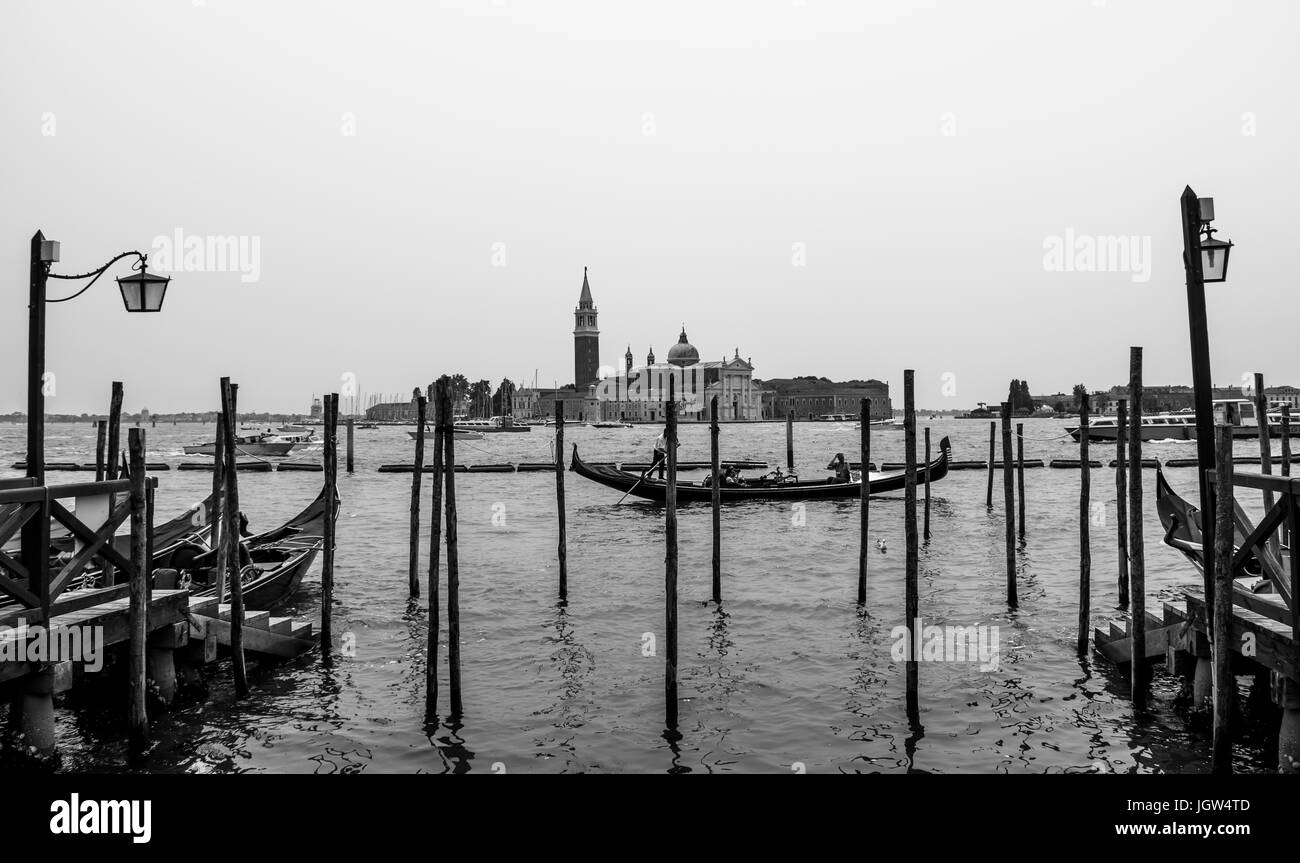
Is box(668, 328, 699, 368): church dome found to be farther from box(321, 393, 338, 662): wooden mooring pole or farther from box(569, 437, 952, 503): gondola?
box(321, 393, 338, 662): wooden mooring pole

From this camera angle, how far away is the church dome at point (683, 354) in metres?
125

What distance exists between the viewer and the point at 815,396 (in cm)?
13025

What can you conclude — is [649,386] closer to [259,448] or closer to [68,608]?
[259,448]

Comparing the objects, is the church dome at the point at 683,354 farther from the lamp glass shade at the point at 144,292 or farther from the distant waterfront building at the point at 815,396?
the lamp glass shade at the point at 144,292

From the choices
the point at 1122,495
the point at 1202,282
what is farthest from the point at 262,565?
the point at 1202,282

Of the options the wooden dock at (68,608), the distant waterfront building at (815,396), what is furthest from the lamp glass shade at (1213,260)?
the distant waterfront building at (815,396)

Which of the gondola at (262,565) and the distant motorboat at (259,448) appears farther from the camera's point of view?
the distant motorboat at (259,448)

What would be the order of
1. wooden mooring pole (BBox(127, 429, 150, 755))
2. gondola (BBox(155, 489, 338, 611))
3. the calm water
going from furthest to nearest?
gondola (BBox(155, 489, 338, 611)) → the calm water → wooden mooring pole (BBox(127, 429, 150, 755))

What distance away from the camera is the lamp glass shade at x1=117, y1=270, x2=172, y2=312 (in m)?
5.93

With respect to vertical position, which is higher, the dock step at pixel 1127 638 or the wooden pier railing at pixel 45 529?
the wooden pier railing at pixel 45 529

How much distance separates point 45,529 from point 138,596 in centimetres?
62

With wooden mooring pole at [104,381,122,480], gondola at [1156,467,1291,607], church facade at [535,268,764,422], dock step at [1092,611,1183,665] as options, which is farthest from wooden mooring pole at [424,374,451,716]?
church facade at [535,268,764,422]

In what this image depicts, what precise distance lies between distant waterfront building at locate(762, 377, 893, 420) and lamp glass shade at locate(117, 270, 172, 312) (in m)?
124

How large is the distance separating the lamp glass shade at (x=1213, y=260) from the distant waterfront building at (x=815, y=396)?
406ft
